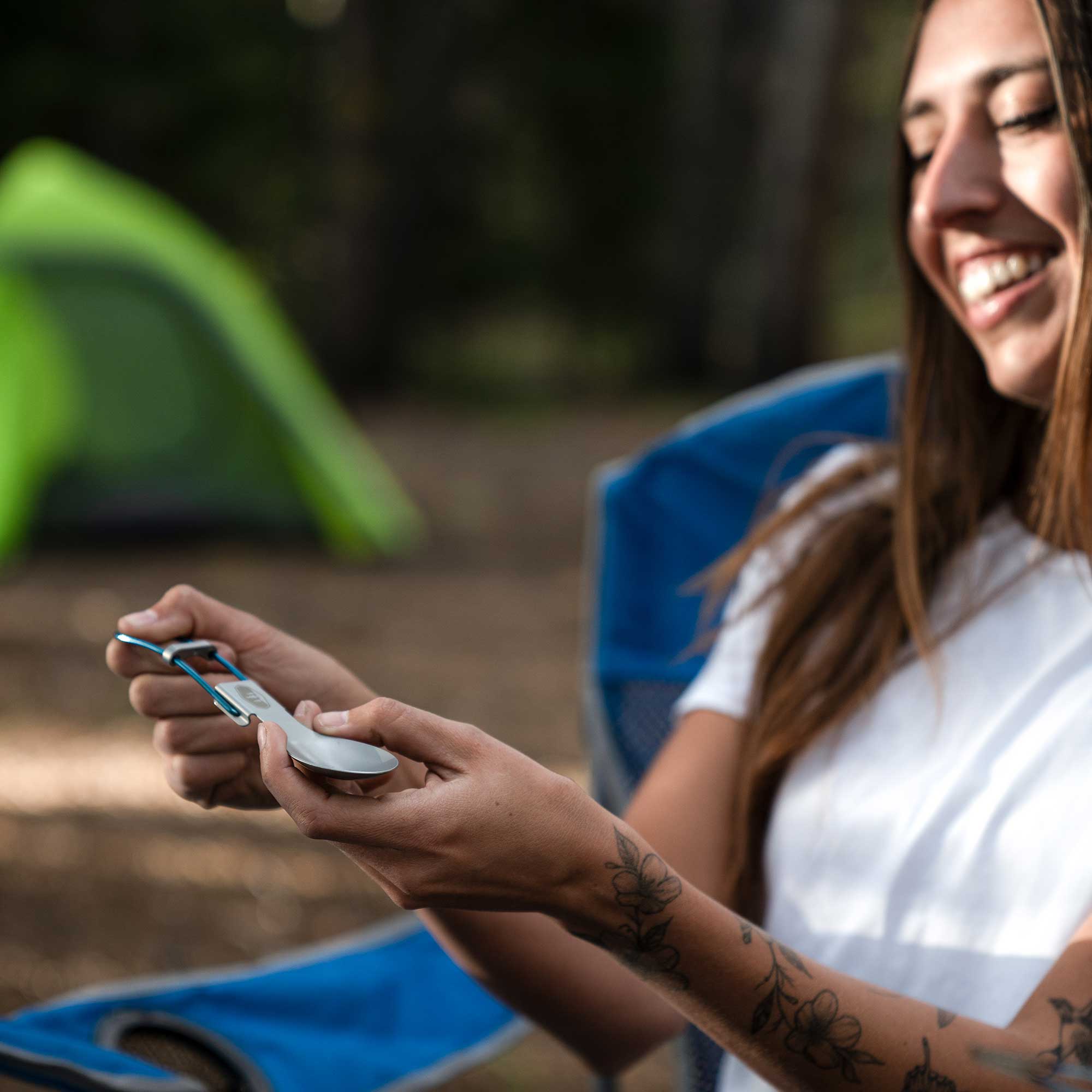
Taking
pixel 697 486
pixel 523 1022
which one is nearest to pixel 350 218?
pixel 697 486

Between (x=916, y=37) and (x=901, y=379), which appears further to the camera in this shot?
(x=901, y=379)

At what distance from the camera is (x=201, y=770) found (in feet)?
3.43

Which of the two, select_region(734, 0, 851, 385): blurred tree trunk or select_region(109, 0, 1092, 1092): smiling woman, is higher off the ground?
select_region(734, 0, 851, 385): blurred tree trunk

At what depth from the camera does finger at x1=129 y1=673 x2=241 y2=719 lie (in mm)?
1028

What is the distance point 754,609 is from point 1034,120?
0.55 m

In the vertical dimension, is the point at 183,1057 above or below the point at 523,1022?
above

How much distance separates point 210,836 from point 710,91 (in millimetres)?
9332

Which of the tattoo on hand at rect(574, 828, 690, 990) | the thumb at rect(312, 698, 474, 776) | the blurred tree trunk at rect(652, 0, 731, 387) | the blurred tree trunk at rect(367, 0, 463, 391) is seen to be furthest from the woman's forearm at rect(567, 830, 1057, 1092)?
the blurred tree trunk at rect(652, 0, 731, 387)

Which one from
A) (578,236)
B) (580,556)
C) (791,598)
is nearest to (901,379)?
(791,598)

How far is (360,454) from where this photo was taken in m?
6.30

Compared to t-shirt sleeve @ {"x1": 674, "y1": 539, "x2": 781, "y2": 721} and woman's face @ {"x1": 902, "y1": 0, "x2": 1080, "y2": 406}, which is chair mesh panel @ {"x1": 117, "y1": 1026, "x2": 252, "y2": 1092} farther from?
woman's face @ {"x1": 902, "y1": 0, "x2": 1080, "y2": 406}

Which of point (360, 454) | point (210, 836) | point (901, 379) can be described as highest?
point (901, 379)

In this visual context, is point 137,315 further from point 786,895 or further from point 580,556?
point 786,895

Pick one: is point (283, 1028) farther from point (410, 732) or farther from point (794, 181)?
point (794, 181)
